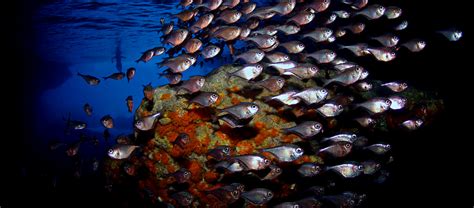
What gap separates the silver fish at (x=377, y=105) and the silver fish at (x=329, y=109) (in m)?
0.62

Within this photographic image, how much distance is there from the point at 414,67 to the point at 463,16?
2613 mm

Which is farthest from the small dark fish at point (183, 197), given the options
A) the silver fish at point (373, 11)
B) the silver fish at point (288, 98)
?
the silver fish at point (373, 11)

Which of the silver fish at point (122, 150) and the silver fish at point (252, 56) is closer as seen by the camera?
the silver fish at point (122, 150)

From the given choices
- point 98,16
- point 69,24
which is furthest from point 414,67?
point 69,24

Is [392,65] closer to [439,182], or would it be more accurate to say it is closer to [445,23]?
[445,23]

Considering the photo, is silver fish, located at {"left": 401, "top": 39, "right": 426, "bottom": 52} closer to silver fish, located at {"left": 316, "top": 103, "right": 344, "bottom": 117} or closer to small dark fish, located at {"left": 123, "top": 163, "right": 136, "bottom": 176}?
silver fish, located at {"left": 316, "top": 103, "right": 344, "bottom": 117}

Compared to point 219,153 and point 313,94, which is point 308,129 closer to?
point 313,94

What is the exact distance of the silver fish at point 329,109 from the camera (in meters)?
5.16

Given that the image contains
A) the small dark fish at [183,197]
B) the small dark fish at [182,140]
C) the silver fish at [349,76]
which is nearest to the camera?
the silver fish at [349,76]

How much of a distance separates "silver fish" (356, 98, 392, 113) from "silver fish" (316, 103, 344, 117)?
2.02 ft

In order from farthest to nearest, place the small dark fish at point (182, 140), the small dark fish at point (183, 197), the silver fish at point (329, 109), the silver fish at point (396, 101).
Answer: the silver fish at point (396, 101) < the small dark fish at point (183, 197) < the small dark fish at point (182, 140) < the silver fish at point (329, 109)

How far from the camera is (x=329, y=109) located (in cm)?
517

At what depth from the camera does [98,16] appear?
1989 cm

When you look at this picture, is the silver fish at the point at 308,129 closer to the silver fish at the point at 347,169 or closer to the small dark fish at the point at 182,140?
the silver fish at the point at 347,169
